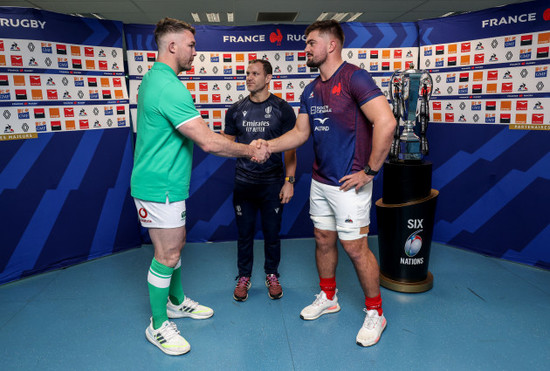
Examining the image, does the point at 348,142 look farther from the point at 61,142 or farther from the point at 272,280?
the point at 61,142

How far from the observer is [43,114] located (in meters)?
3.12

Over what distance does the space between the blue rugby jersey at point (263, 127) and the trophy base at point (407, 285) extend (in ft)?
3.74

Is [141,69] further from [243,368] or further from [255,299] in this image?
[243,368]

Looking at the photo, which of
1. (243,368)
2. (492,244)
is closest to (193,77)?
(243,368)

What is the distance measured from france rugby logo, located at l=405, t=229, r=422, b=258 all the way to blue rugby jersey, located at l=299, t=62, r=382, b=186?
0.94 meters

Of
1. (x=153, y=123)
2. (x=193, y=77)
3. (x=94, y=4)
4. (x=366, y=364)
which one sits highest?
(x=94, y=4)

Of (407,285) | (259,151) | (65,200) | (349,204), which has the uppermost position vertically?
(259,151)

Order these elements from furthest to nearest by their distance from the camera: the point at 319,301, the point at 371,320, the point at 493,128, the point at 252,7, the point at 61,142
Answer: the point at 252,7, the point at 493,128, the point at 61,142, the point at 319,301, the point at 371,320

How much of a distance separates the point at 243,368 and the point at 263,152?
1.22m

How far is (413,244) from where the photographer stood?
2795 millimetres

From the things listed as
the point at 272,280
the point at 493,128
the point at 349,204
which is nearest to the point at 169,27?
the point at 349,204

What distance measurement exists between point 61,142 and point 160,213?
1790 mm

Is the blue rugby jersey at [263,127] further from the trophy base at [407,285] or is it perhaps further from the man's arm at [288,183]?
the trophy base at [407,285]

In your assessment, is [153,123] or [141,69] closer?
[153,123]
